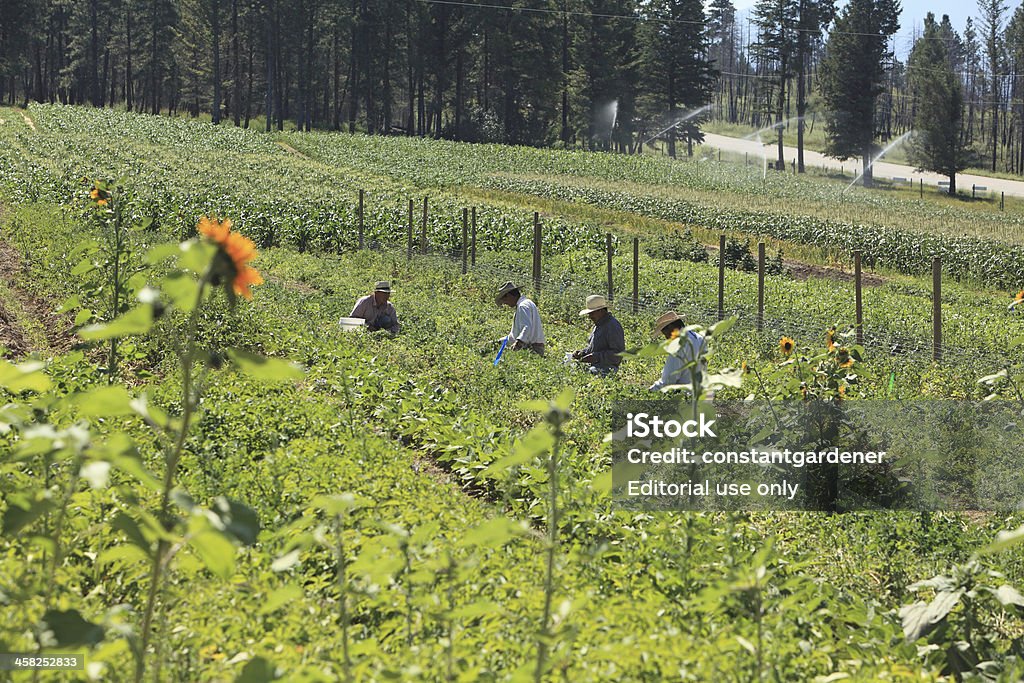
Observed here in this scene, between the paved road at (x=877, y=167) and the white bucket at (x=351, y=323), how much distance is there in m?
55.8

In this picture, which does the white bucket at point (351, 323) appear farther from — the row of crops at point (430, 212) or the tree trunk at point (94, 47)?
the tree trunk at point (94, 47)

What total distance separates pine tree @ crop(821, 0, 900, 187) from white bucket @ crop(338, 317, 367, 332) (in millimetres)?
60653

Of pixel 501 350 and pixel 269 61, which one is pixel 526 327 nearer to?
pixel 501 350

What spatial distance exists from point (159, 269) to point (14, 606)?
351 inches

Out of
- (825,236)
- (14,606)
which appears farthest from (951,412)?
(825,236)

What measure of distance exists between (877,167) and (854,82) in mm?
13796

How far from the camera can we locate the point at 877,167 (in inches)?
3115

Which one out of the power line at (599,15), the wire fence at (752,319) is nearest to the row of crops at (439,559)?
the wire fence at (752,319)

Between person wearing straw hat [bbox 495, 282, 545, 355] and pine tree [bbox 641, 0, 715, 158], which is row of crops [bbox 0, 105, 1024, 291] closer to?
person wearing straw hat [bbox 495, 282, 545, 355]

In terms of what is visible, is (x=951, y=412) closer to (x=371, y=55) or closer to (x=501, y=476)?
(x=501, y=476)

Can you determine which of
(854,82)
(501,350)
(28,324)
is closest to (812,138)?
(854,82)

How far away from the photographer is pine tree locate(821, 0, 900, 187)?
220 ft

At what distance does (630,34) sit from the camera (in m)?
73.6

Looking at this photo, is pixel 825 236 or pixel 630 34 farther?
pixel 630 34
